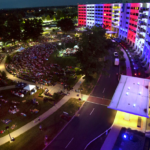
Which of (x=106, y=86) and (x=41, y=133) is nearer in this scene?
(x=41, y=133)

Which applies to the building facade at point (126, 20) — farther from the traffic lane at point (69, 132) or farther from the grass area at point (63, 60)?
the traffic lane at point (69, 132)

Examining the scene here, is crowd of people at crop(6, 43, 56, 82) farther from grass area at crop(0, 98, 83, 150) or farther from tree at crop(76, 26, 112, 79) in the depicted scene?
grass area at crop(0, 98, 83, 150)

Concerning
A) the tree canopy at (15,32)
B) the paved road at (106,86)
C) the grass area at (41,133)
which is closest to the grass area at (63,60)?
the paved road at (106,86)

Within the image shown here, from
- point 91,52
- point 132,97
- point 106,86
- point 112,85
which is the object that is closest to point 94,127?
point 132,97

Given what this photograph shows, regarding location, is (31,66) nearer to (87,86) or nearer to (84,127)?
(87,86)

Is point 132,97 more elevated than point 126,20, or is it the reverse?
point 126,20

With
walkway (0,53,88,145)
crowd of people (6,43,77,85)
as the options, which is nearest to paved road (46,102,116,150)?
walkway (0,53,88,145)
